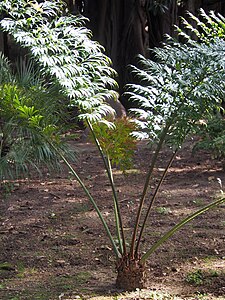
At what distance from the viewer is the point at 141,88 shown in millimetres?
3820

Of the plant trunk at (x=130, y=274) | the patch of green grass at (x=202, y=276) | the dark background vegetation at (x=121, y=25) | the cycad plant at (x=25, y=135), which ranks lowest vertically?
the patch of green grass at (x=202, y=276)

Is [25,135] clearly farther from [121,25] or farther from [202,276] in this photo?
[121,25]

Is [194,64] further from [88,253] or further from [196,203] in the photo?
[196,203]

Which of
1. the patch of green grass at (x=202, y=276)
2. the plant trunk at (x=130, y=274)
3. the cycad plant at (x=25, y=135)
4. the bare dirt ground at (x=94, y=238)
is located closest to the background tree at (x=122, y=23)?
the bare dirt ground at (x=94, y=238)

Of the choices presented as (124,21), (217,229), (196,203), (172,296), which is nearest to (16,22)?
(172,296)

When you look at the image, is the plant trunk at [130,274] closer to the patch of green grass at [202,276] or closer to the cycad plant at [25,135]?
the patch of green grass at [202,276]

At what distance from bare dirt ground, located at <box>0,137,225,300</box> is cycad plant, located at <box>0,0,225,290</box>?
44cm

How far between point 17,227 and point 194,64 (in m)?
2.72

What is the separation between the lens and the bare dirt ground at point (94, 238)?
4.00m

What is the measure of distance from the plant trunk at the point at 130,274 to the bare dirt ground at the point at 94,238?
83mm

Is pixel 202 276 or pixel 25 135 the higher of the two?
pixel 25 135

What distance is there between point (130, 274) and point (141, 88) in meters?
1.24

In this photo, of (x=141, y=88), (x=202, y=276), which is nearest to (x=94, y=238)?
(x=202, y=276)

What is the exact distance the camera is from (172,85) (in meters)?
3.75
